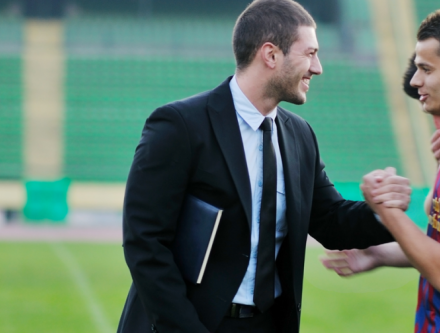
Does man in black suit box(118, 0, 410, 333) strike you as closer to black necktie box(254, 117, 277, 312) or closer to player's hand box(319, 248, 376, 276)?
black necktie box(254, 117, 277, 312)

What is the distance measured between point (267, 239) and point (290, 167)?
30 cm

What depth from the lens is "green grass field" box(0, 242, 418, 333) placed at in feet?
21.0

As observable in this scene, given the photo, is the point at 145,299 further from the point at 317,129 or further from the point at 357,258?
the point at 317,129

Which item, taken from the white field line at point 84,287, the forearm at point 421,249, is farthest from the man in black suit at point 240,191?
the white field line at point 84,287

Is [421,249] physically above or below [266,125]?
below

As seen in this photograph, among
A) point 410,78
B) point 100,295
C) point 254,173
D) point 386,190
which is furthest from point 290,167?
point 100,295

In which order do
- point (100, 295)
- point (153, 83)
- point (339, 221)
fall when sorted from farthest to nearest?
point (153, 83) → point (100, 295) → point (339, 221)

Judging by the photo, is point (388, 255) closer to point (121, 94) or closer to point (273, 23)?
point (273, 23)

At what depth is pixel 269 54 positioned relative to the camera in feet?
7.84

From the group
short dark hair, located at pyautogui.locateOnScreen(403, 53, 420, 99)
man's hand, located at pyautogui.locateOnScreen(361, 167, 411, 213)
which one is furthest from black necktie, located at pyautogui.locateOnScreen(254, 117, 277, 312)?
short dark hair, located at pyautogui.locateOnScreen(403, 53, 420, 99)

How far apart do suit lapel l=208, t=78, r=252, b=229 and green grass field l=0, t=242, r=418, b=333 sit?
14.1 feet

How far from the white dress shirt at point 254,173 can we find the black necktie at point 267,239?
0.02 metres

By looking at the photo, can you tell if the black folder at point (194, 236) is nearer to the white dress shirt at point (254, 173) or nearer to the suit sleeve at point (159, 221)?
the suit sleeve at point (159, 221)

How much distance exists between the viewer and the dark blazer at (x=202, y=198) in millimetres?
2098
